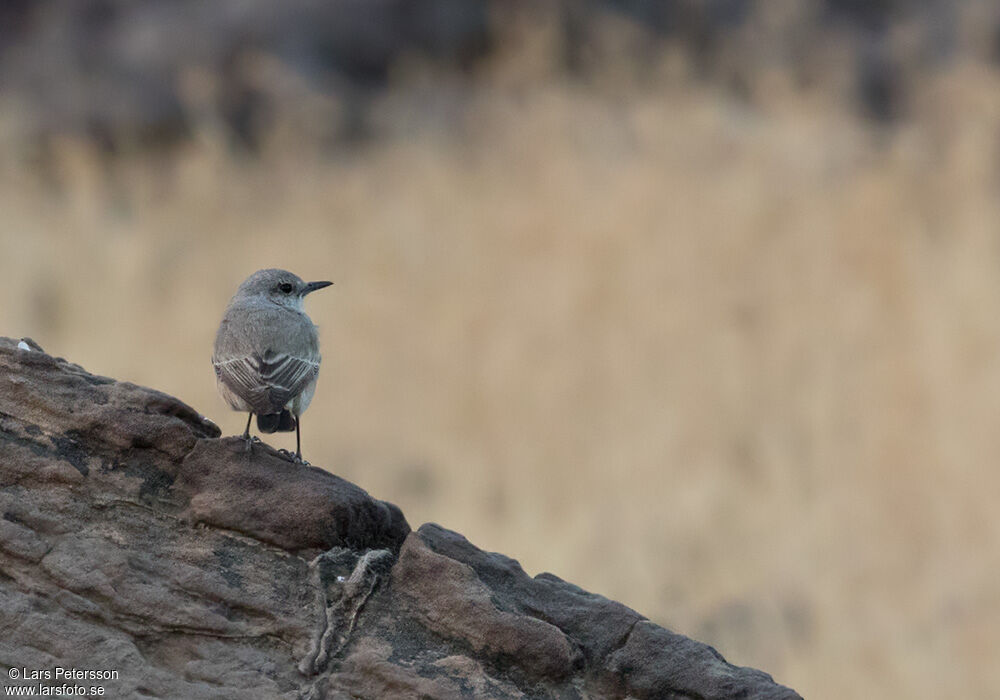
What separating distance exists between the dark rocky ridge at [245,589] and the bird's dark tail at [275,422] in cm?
22

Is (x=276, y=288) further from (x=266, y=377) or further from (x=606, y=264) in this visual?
(x=606, y=264)

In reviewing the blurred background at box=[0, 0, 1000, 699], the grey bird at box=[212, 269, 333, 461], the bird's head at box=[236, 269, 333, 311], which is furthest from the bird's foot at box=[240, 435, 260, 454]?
the blurred background at box=[0, 0, 1000, 699]

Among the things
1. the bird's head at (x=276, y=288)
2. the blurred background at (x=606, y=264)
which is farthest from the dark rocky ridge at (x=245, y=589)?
the blurred background at (x=606, y=264)

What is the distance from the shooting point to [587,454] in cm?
997

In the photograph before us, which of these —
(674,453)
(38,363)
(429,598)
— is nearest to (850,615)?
(674,453)

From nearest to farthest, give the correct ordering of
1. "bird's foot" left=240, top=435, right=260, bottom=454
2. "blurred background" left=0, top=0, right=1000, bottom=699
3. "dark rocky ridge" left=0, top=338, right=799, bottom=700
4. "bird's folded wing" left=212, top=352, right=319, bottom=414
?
"dark rocky ridge" left=0, top=338, right=799, bottom=700
"bird's foot" left=240, top=435, right=260, bottom=454
"bird's folded wing" left=212, top=352, right=319, bottom=414
"blurred background" left=0, top=0, right=1000, bottom=699

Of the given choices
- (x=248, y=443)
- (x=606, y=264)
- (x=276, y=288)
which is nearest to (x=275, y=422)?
(x=248, y=443)

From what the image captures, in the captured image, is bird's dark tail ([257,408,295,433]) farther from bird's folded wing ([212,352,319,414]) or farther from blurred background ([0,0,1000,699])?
blurred background ([0,0,1000,699])

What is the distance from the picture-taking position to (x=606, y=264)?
36.6 feet

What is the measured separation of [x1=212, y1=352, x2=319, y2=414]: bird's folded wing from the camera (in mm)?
4789

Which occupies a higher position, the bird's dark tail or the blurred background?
the blurred background

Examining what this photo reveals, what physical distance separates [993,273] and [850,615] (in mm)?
3731

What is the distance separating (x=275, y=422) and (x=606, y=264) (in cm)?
667

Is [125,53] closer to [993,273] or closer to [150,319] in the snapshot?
[150,319]
